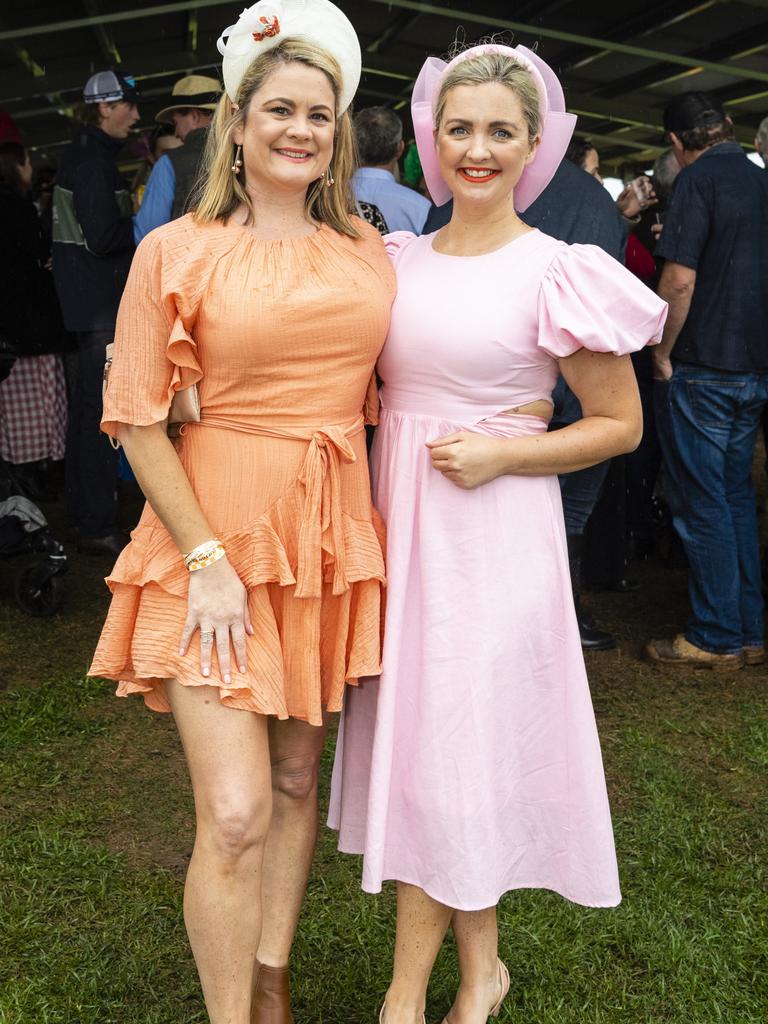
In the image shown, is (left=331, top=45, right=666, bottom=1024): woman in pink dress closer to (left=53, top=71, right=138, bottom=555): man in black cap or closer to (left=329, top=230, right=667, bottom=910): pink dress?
(left=329, top=230, right=667, bottom=910): pink dress

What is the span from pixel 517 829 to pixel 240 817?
1.88ft

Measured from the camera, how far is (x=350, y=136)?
2209 mm

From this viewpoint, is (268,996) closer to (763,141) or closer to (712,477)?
(712,477)

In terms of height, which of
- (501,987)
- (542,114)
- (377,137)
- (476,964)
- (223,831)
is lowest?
Answer: (501,987)

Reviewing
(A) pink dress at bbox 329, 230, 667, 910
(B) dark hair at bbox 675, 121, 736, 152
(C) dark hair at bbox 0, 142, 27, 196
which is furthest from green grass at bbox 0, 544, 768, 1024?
(C) dark hair at bbox 0, 142, 27, 196

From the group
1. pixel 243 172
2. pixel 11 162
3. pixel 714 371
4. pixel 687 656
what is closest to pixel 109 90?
pixel 11 162

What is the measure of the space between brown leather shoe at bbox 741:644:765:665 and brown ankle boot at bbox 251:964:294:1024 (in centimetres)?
285

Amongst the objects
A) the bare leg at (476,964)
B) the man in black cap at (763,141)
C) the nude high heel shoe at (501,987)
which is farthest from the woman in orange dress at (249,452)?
the man in black cap at (763,141)

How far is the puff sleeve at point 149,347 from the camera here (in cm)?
198

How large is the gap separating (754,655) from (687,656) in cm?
28

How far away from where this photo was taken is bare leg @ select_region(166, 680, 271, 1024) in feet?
6.61

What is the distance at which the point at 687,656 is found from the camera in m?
4.63

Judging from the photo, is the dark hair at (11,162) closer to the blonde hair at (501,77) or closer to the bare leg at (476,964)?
the blonde hair at (501,77)

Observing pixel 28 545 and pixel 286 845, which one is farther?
pixel 28 545
